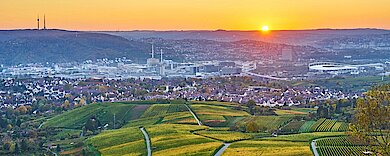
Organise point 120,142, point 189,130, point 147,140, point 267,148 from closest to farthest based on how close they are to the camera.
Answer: point 267,148 < point 147,140 < point 120,142 < point 189,130

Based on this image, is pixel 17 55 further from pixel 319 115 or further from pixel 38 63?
pixel 319 115

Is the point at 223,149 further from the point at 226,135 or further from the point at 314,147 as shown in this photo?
the point at 226,135

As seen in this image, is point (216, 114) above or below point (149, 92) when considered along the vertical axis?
above

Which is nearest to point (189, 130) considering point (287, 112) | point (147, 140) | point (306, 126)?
point (147, 140)

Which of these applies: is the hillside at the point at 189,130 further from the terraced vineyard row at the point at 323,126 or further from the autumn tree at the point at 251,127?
the autumn tree at the point at 251,127

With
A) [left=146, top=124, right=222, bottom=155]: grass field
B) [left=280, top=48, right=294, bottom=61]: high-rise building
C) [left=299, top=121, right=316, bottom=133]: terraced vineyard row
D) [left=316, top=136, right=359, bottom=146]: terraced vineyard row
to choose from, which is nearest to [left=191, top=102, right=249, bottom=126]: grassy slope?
[left=146, top=124, right=222, bottom=155]: grass field

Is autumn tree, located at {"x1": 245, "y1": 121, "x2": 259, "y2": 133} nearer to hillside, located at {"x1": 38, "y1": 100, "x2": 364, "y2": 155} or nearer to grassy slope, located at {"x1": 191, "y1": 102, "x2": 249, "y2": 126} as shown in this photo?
hillside, located at {"x1": 38, "y1": 100, "x2": 364, "y2": 155}
